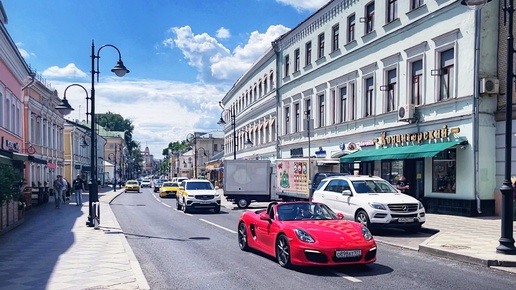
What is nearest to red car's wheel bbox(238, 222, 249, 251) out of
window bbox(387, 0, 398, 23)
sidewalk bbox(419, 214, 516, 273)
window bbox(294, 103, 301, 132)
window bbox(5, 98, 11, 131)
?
sidewalk bbox(419, 214, 516, 273)

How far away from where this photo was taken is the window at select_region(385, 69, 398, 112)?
24.4 metres

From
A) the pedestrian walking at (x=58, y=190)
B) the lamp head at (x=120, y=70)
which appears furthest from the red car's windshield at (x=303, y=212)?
the pedestrian walking at (x=58, y=190)

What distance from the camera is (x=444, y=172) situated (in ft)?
Answer: 68.0

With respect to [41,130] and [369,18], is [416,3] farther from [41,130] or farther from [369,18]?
[41,130]

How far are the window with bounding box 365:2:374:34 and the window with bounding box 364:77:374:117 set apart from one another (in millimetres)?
2682

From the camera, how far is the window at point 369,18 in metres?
26.4

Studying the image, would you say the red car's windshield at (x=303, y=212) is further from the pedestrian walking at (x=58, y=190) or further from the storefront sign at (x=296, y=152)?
the storefront sign at (x=296, y=152)

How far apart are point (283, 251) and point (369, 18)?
2002 cm

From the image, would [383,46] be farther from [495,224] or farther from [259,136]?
[259,136]

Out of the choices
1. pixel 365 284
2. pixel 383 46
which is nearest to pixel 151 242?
pixel 365 284

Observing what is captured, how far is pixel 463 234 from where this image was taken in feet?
46.0

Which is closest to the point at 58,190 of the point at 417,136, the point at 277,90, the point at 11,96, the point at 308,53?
the point at 11,96

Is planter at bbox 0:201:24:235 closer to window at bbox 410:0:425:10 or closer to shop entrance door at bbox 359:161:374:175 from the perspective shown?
shop entrance door at bbox 359:161:374:175

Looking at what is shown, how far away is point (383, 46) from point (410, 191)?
293 inches
